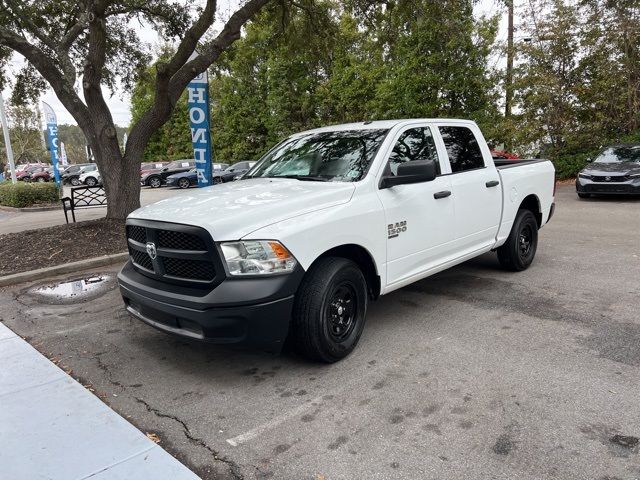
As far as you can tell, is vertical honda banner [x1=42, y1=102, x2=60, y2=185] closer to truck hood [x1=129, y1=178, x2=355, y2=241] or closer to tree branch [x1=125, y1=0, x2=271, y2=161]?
tree branch [x1=125, y1=0, x2=271, y2=161]

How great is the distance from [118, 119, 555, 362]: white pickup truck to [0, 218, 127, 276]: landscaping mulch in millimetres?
4030

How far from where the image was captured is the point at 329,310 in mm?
3654

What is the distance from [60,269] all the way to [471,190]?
19.5ft

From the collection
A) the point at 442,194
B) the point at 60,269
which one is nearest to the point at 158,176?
the point at 60,269

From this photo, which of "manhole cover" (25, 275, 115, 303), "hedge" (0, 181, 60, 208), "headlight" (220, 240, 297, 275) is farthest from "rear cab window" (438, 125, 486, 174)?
"hedge" (0, 181, 60, 208)

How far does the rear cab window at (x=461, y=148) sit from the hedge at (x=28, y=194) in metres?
17.3

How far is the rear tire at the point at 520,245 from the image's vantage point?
19.7 ft

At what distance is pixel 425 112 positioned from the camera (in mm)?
20219

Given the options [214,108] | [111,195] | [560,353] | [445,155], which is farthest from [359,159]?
[214,108]

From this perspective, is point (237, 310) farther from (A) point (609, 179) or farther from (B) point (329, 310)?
(A) point (609, 179)

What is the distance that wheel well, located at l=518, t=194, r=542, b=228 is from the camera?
6.26 meters

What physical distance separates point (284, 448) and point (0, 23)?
1104 cm

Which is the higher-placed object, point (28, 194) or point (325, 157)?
point (325, 157)

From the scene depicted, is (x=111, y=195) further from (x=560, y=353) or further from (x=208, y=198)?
(x=560, y=353)
